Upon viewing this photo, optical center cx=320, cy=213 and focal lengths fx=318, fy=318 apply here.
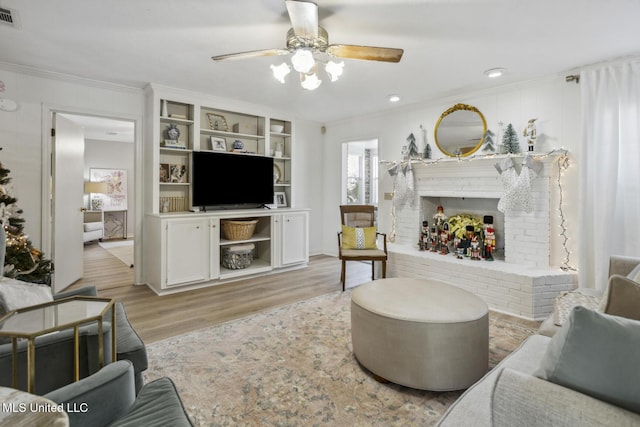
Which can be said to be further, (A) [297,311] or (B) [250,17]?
(A) [297,311]

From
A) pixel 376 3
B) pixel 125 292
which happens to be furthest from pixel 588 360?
pixel 125 292

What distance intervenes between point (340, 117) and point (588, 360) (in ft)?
16.2

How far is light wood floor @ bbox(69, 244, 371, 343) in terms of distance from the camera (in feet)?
9.32

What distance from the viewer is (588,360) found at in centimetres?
84

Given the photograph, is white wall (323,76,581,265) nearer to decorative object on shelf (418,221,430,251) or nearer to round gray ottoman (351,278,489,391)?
decorative object on shelf (418,221,430,251)

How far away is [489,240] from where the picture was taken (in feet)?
11.9

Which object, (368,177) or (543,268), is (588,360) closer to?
(543,268)

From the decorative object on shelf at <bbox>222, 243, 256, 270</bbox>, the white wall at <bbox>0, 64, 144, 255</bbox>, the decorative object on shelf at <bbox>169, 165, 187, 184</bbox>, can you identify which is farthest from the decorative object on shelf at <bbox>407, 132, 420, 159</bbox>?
the white wall at <bbox>0, 64, 144, 255</bbox>

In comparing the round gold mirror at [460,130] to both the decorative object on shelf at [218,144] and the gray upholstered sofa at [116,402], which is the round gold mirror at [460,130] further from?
the gray upholstered sofa at [116,402]

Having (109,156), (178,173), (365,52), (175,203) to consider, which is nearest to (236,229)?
(175,203)

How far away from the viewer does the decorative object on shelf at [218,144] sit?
14.0ft

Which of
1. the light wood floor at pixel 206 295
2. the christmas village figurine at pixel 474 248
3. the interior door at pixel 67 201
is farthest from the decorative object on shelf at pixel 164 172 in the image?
the christmas village figurine at pixel 474 248

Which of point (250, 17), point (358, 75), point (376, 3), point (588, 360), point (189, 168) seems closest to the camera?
point (588, 360)

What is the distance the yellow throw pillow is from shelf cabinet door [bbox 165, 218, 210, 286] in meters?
1.70
